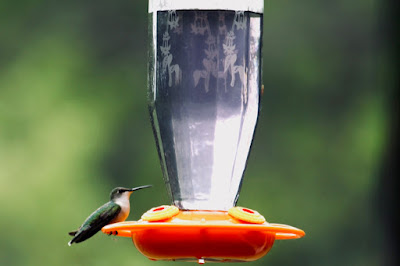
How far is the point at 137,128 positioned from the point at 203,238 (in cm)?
1269

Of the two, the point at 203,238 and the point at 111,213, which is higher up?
the point at 203,238

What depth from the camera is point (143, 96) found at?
690 inches

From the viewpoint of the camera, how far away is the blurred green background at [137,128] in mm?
17016

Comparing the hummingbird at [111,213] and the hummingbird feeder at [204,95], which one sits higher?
the hummingbird feeder at [204,95]

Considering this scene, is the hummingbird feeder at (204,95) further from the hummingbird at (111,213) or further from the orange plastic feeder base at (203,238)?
the hummingbird at (111,213)

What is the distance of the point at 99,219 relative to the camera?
8.69m

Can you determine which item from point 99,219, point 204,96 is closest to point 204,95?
point 204,96

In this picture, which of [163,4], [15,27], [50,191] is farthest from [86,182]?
[163,4]

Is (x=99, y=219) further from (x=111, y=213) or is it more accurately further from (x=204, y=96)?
(x=204, y=96)

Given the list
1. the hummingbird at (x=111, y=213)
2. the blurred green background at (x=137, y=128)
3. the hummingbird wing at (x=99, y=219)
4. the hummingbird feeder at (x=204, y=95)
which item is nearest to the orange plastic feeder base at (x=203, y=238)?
the hummingbird feeder at (x=204, y=95)

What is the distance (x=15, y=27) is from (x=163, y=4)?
1365 centimetres

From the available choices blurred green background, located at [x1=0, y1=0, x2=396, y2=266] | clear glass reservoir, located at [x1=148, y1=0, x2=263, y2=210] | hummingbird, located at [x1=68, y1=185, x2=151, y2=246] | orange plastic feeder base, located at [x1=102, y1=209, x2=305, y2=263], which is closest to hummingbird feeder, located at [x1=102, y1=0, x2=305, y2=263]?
clear glass reservoir, located at [x1=148, y1=0, x2=263, y2=210]

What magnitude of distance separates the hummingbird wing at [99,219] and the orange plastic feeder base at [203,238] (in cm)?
269

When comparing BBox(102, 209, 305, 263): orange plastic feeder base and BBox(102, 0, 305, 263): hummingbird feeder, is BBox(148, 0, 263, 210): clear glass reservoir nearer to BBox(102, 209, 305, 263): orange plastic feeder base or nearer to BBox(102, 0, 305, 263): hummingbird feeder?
BBox(102, 0, 305, 263): hummingbird feeder
